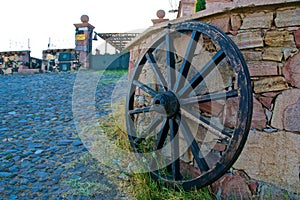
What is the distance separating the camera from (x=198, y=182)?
1.71m

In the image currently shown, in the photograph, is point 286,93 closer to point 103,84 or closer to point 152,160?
point 152,160

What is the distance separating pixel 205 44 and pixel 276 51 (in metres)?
0.54

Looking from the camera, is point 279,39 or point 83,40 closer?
point 279,39

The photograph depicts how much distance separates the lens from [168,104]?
75.7 inches

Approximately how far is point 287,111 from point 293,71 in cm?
27

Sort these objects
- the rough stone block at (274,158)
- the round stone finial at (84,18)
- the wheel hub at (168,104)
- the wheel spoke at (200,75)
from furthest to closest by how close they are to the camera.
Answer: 1. the round stone finial at (84,18)
2. the wheel hub at (168,104)
3. the wheel spoke at (200,75)
4. the rough stone block at (274,158)

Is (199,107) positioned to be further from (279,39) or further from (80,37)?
(80,37)

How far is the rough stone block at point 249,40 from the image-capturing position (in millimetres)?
1842

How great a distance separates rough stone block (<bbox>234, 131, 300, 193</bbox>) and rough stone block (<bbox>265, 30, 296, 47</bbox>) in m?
0.60

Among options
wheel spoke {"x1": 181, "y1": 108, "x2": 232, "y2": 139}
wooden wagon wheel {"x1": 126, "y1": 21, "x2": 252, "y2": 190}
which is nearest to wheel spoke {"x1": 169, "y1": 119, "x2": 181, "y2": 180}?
wooden wagon wheel {"x1": 126, "y1": 21, "x2": 252, "y2": 190}

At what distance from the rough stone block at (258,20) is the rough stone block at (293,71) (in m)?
0.29

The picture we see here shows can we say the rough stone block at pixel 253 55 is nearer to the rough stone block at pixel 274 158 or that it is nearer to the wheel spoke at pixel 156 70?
the rough stone block at pixel 274 158

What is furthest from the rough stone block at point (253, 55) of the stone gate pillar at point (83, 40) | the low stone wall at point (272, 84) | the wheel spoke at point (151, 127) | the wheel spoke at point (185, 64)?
the stone gate pillar at point (83, 40)

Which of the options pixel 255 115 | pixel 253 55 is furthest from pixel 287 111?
pixel 253 55
